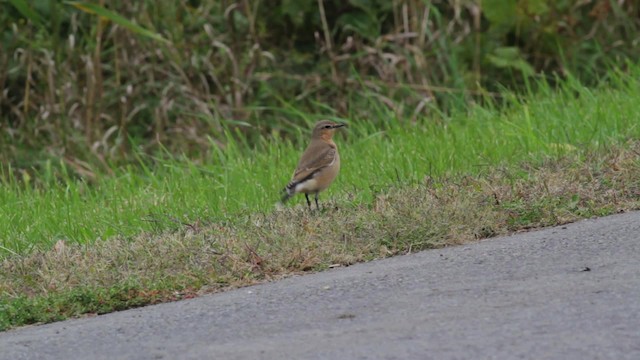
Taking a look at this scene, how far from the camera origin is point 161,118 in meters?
11.5

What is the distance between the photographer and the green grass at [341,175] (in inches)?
293

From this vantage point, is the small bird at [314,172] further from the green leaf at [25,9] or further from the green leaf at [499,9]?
the green leaf at [499,9]

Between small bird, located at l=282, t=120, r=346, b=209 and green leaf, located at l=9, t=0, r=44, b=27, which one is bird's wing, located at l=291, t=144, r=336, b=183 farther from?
green leaf, located at l=9, t=0, r=44, b=27

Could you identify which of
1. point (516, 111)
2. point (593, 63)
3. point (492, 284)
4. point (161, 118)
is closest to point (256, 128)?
point (161, 118)

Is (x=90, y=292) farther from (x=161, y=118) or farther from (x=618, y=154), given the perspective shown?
(x=161, y=118)

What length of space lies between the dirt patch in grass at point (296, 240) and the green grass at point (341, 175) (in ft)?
1.55

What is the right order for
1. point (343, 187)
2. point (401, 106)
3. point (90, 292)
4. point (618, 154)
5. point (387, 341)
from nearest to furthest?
1. point (387, 341)
2. point (90, 292)
3. point (618, 154)
4. point (343, 187)
5. point (401, 106)

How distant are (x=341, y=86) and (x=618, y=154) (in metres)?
4.68

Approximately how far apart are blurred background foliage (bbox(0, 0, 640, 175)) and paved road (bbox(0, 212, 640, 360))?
5.32m

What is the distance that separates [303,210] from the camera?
7.12m

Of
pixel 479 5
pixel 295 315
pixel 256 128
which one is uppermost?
pixel 295 315

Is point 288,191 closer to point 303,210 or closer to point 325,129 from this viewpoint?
point 303,210

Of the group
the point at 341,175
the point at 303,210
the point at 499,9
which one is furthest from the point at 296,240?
the point at 499,9

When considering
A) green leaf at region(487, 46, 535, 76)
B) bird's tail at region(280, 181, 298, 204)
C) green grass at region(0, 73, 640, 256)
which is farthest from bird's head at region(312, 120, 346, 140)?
green leaf at region(487, 46, 535, 76)
